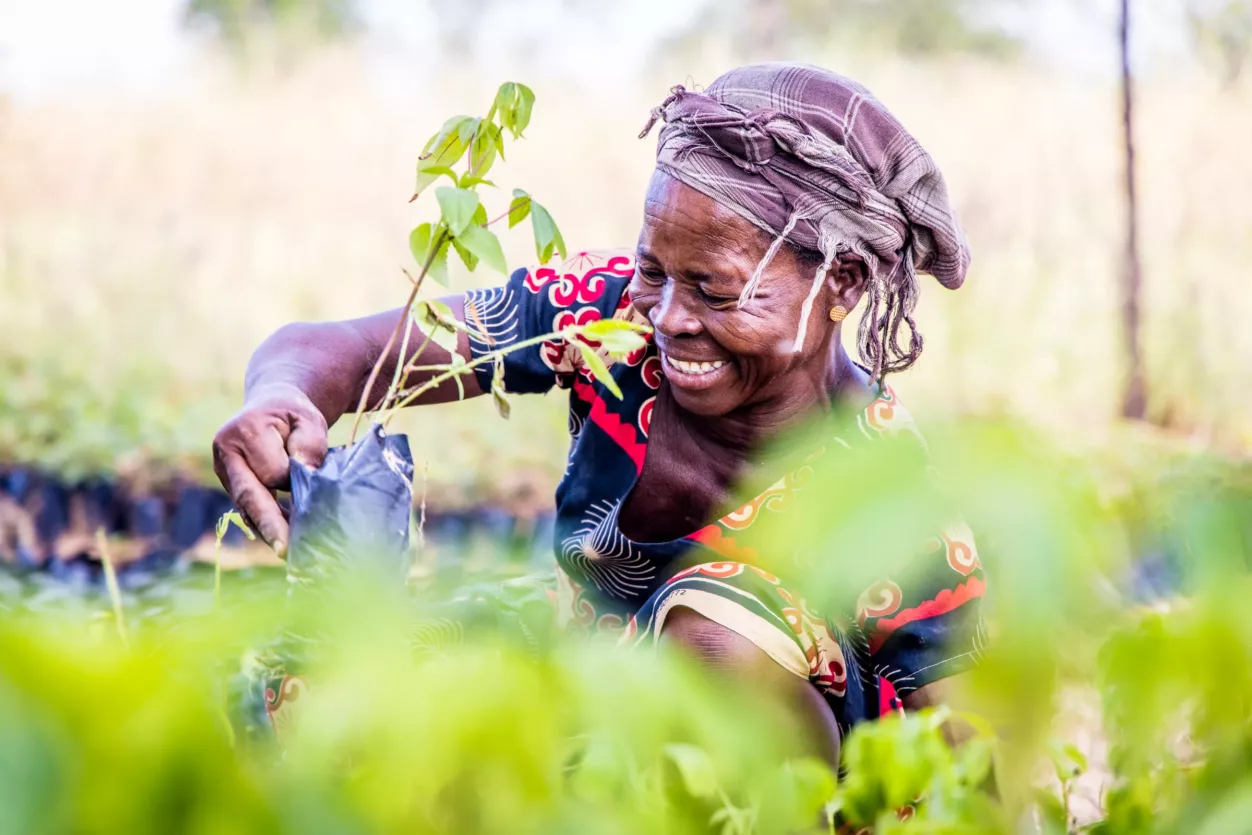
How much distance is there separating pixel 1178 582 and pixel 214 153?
332 inches

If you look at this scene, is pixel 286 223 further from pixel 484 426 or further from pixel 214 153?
pixel 484 426

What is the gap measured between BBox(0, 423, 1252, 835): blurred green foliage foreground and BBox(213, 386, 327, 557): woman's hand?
69 centimetres

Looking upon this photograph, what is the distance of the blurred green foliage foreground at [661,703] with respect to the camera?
394 mm

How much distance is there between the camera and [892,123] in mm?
1720

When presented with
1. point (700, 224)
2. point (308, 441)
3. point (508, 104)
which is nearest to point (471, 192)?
point (508, 104)

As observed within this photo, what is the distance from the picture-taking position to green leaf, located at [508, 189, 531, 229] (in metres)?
1.35

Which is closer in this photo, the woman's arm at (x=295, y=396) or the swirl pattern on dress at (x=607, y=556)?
the woman's arm at (x=295, y=396)

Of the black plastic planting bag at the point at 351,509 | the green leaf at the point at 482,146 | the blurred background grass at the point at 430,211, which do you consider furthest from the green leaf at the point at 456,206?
the blurred background grass at the point at 430,211

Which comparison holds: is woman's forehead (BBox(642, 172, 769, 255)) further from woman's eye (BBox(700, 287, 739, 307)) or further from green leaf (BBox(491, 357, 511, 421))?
green leaf (BBox(491, 357, 511, 421))

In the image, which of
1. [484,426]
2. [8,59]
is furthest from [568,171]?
[8,59]

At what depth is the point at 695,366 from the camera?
1710 mm

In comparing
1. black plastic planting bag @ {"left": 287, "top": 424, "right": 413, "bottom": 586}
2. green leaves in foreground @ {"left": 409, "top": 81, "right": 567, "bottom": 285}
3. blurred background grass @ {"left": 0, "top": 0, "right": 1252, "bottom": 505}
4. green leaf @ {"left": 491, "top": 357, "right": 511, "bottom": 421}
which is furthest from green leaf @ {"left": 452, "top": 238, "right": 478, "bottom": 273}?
blurred background grass @ {"left": 0, "top": 0, "right": 1252, "bottom": 505}

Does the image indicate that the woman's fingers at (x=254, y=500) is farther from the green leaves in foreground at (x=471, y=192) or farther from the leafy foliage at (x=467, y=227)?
the green leaves in foreground at (x=471, y=192)

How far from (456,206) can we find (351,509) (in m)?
0.34
